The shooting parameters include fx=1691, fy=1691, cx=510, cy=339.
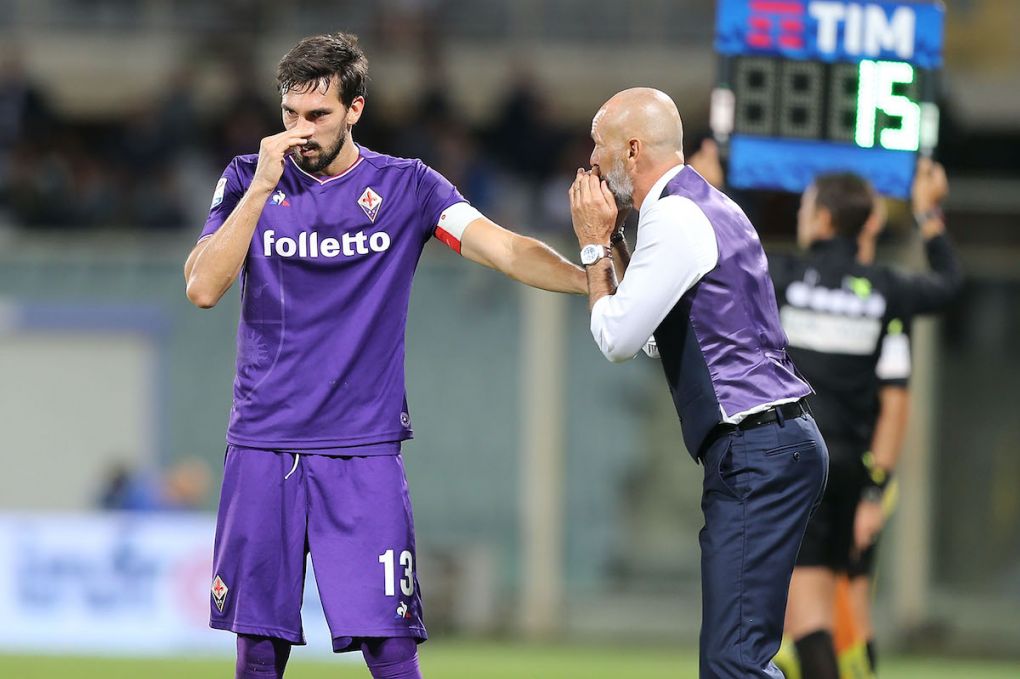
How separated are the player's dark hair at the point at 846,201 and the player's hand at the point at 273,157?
9.12ft

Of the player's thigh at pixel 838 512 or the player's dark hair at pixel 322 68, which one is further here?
the player's thigh at pixel 838 512

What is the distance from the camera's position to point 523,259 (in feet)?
17.1

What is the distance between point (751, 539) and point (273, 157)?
5.89 ft

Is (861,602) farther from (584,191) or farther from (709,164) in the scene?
(584,191)

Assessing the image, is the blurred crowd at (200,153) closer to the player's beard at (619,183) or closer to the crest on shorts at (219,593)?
the player's beard at (619,183)

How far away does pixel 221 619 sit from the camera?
5086 mm

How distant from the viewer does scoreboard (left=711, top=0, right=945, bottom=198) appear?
288 inches

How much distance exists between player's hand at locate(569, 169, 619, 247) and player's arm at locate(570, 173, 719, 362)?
14cm

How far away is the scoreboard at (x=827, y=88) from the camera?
Answer: 7.32 m

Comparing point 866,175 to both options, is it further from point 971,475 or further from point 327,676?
point 971,475

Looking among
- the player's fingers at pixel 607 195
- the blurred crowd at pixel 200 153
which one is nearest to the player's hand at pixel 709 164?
the player's fingers at pixel 607 195

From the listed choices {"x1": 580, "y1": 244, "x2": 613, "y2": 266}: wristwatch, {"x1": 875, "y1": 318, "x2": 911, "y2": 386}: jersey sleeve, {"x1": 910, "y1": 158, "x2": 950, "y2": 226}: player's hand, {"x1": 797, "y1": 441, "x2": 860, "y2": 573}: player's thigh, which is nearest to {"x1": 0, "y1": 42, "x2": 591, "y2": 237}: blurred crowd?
{"x1": 875, "y1": 318, "x2": 911, "y2": 386}: jersey sleeve

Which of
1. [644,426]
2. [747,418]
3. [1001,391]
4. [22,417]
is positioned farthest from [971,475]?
[747,418]

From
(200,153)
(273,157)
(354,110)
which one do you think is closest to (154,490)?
(200,153)
